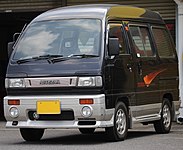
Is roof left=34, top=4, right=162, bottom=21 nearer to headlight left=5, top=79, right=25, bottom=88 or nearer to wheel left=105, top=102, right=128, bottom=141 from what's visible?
headlight left=5, top=79, right=25, bottom=88

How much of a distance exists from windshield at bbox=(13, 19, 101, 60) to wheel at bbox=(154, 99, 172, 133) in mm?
2709

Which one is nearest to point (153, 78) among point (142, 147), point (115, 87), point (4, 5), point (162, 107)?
point (162, 107)

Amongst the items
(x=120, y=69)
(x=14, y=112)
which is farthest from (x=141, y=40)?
(x=14, y=112)

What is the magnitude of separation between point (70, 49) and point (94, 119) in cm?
133

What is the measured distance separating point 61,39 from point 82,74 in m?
1.00

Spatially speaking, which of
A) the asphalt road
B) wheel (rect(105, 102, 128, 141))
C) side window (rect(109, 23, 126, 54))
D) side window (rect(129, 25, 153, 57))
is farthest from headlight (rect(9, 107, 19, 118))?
side window (rect(129, 25, 153, 57))

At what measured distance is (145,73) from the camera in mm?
12812

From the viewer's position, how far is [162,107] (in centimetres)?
1364

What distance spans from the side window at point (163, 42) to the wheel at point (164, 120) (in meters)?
0.98

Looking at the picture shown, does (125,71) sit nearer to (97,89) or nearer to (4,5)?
(97,89)

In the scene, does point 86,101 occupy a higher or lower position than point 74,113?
higher

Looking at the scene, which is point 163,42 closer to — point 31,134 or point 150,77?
point 150,77

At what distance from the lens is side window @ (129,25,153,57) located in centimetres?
1266

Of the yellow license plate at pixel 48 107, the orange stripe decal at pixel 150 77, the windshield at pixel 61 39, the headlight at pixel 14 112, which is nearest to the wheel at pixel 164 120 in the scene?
the orange stripe decal at pixel 150 77
